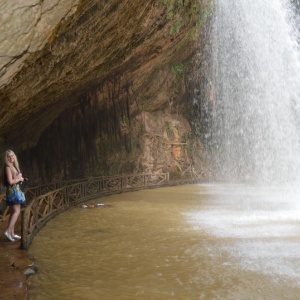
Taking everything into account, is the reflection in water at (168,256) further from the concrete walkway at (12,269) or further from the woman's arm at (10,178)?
the woman's arm at (10,178)

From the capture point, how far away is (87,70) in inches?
509

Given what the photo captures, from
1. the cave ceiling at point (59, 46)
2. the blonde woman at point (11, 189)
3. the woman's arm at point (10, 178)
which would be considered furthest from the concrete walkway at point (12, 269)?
the cave ceiling at point (59, 46)

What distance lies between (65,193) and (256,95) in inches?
901

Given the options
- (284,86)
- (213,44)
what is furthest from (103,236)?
(284,86)

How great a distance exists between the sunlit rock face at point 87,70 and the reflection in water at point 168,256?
376 centimetres

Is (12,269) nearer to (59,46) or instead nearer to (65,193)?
(59,46)

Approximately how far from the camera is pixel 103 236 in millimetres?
9359

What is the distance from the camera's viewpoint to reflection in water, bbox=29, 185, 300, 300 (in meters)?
5.68

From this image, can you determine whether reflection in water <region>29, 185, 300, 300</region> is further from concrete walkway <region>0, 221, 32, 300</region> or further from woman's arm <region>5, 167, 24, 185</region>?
woman's arm <region>5, 167, 24, 185</region>

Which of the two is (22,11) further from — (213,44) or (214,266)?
(213,44)

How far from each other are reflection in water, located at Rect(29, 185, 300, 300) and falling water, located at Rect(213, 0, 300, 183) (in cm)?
1486

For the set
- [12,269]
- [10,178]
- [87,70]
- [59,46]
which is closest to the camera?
[12,269]

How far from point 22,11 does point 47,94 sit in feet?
19.8

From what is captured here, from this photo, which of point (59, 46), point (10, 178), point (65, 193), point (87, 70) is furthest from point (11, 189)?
point (65, 193)
